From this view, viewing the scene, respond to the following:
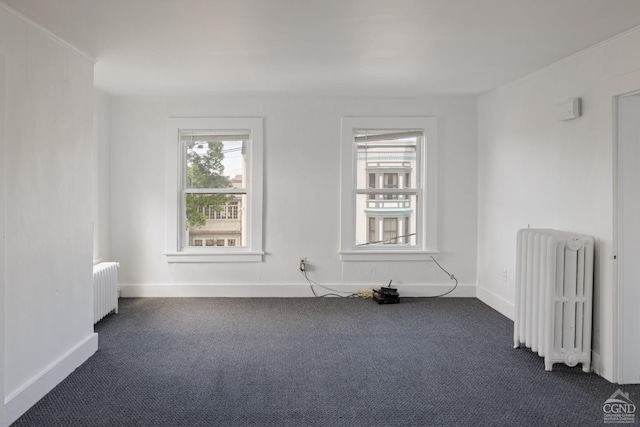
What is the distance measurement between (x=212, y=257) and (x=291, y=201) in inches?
46.8

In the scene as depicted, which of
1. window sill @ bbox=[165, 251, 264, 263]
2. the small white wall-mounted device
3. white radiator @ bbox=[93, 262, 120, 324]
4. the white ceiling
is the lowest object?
white radiator @ bbox=[93, 262, 120, 324]

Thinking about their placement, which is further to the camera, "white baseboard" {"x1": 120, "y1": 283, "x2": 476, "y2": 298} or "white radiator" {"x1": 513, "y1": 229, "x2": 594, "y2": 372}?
"white baseboard" {"x1": 120, "y1": 283, "x2": 476, "y2": 298}

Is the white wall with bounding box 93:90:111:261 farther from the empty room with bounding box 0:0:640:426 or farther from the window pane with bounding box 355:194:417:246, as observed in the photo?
the window pane with bounding box 355:194:417:246

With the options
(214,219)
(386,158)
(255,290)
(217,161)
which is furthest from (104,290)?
(386,158)

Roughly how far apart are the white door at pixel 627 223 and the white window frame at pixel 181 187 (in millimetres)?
3811

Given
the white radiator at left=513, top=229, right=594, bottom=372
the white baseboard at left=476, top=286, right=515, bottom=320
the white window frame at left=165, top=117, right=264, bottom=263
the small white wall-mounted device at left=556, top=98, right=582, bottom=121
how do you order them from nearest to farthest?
the white radiator at left=513, top=229, right=594, bottom=372, the small white wall-mounted device at left=556, top=98, right=582, bottom=121, the white baseboard at left=476, top=286, right=515, bottom=320, the white window frame at left=165, top=117, right=264, bottom=263

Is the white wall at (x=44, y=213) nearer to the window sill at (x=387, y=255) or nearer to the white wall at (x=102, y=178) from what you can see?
the white wall at (x=102, y=178)

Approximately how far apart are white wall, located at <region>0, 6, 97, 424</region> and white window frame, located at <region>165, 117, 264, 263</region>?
6.30ft

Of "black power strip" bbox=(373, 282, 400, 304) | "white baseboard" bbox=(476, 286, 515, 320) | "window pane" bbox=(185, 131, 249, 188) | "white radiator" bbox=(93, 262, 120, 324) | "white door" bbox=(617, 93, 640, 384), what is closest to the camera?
"white door" bbox=(617, 93, 640, 384)

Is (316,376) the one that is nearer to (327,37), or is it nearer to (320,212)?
(327,37)

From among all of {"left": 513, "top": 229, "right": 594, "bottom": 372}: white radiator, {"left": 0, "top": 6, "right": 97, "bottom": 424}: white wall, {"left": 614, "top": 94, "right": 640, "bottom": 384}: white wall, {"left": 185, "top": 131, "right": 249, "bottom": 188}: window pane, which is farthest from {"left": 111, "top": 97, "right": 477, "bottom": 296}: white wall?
{"left": 614, "top": 94, "right": 640, "bottom": 384}: white wall

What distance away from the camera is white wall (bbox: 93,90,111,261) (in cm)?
550

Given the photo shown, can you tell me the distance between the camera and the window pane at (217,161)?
6035 millimetres

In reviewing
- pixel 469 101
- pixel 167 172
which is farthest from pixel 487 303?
pixel 167 172
